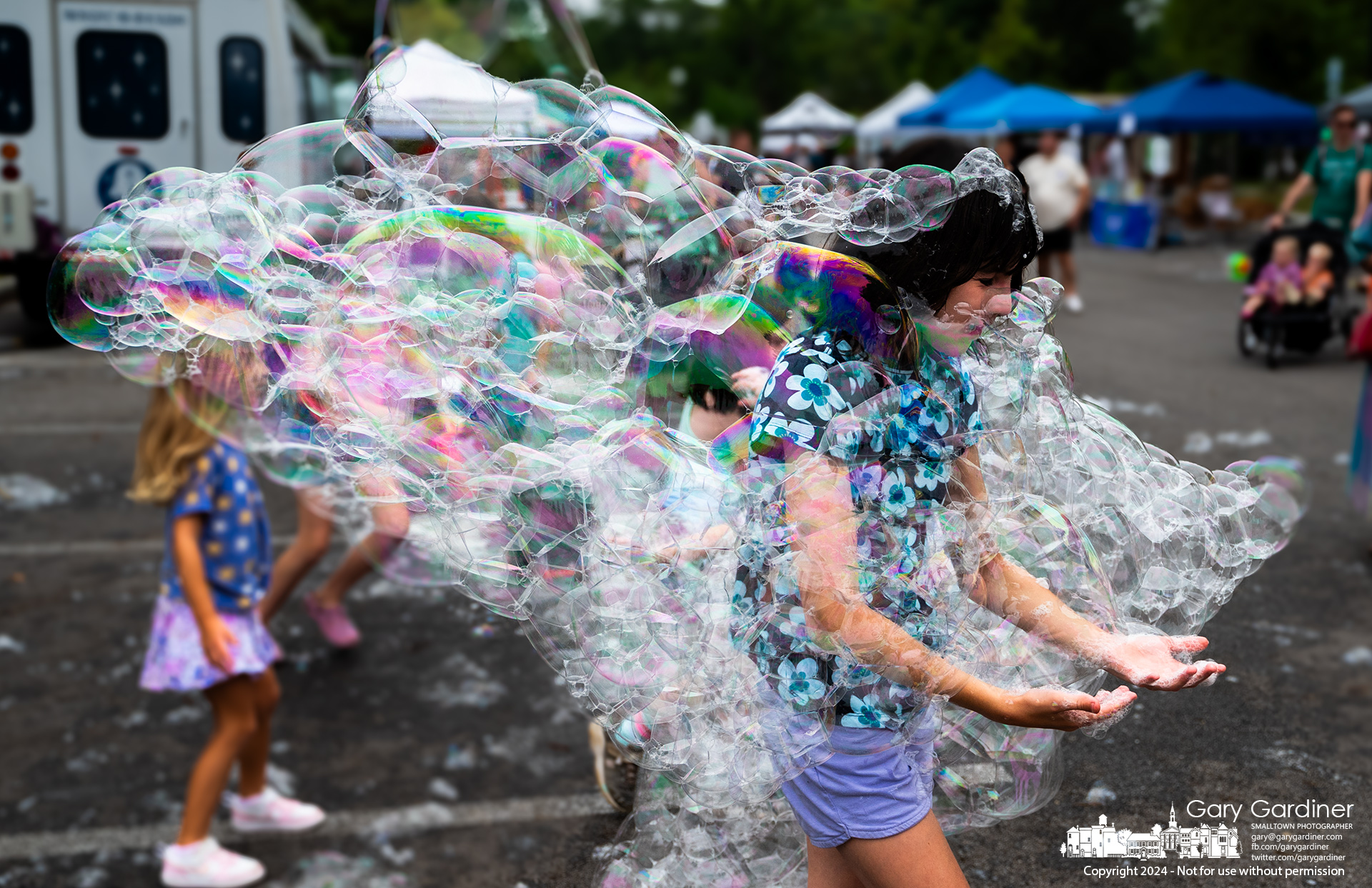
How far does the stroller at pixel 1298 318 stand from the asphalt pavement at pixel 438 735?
3.52 meters

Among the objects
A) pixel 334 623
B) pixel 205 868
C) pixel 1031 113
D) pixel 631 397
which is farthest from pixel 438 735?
pixel 1031 113

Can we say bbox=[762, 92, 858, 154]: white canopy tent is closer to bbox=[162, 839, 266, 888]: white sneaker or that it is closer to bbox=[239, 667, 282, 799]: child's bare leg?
bbox=[239, 667, 282, 799]: child's bare leg

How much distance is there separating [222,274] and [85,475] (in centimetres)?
536

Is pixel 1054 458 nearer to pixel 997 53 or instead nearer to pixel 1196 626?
pixel 1196 626

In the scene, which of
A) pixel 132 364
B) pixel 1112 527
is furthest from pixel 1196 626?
pixel 132 364

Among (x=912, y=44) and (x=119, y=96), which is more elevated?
(x=119, y=96)

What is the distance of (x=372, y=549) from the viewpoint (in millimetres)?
3975

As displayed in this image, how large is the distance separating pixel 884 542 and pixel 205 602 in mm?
2053

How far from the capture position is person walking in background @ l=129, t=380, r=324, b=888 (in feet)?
10.4

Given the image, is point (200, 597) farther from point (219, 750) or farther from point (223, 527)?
point (219, 750)

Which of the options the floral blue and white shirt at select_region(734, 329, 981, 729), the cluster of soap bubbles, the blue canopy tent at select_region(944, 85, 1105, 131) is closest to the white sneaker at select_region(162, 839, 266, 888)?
the cluster of soap bubbles

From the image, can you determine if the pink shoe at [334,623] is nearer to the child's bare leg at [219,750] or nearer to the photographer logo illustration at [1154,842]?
the child's bare leg at [219,750]

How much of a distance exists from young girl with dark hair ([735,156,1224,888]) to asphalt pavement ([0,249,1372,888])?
1.17 m

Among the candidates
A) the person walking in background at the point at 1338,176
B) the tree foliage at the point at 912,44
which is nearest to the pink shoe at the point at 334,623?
the person walking in background at the point at 1338,176
